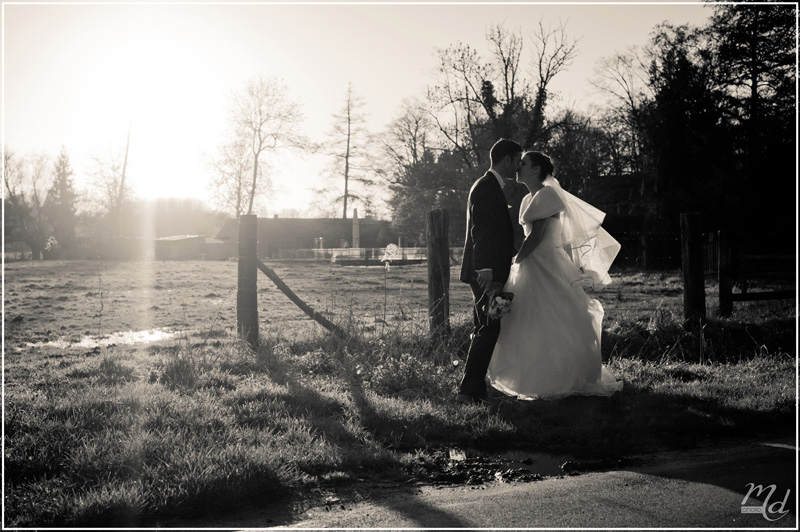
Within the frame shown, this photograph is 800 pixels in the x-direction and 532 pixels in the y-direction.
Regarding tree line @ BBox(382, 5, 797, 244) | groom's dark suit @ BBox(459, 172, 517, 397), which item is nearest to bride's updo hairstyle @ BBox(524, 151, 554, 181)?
groom's dark suit @ BBox(459, 172, 517, 397)

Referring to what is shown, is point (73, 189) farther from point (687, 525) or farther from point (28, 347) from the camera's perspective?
point (687, 525)

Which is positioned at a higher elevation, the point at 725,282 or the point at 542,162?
the point at 542,162

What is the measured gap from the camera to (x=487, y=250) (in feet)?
19.2

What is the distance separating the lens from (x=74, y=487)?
365 cm

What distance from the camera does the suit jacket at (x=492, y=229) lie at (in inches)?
230

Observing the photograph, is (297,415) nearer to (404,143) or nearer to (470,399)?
(470,399)

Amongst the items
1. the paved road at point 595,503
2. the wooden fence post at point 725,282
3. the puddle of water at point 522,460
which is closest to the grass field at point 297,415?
the puddle of water at point 522,460

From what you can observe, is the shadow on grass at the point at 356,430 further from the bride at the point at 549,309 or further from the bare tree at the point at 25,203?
the bare tree at the point at 25,203

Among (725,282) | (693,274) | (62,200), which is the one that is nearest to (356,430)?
(693,274)

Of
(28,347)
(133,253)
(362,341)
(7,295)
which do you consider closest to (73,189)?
(133,253)

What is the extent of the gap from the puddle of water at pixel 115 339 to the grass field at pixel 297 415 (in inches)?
4.0

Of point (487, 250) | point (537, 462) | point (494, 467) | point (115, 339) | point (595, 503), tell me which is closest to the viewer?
point (595, 503)

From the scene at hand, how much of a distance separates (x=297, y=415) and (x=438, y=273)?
10.9ft

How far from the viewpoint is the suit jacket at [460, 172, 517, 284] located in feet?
19.2
